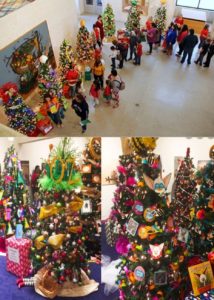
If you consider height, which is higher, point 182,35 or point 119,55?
point 182,35

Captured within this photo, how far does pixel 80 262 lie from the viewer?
4727 millimetres

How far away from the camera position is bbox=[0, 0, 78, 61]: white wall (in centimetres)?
706

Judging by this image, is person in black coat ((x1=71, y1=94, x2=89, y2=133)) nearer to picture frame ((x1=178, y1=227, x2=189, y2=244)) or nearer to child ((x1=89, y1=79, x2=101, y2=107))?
child ((x1=89, y1=79, x2=101, y2=107))

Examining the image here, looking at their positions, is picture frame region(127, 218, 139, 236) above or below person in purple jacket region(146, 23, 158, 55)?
below

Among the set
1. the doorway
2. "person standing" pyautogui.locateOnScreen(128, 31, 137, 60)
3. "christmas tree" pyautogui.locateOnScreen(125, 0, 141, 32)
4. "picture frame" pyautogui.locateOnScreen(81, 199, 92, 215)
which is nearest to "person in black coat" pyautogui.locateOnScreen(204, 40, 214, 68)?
"person standing" pyautogui.locateOnScreen(128, 31, 137, 60)

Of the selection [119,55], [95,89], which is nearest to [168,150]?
[95,89]

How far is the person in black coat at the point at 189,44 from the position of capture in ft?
32.3

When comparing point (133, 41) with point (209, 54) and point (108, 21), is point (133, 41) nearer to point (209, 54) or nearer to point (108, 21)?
point (108, 21)

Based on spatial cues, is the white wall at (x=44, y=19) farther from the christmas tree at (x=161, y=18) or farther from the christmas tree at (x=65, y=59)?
the christmas tree at (x=161, y=18)

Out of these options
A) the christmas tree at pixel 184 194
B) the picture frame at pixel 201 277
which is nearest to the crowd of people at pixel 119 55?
the christmas tree at pixel 184 194

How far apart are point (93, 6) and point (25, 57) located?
769cm

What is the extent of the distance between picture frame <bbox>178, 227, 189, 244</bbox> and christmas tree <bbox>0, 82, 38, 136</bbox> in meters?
3.87

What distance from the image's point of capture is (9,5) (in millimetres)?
7398

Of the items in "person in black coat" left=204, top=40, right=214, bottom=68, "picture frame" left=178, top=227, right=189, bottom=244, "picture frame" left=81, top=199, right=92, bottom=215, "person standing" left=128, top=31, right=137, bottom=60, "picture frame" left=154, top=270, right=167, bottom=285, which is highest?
"person standing" left=128, top=31, right=137, bottom=60
